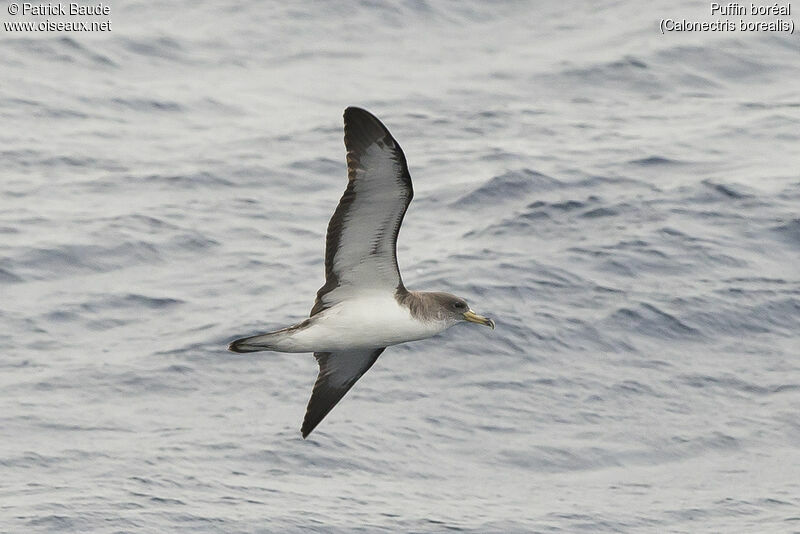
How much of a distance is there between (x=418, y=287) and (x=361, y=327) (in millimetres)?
6695

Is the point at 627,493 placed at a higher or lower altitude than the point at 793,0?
lower

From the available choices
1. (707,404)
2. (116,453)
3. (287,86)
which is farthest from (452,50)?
(116,453)

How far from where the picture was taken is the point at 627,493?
15727 mm

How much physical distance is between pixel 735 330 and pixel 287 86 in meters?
10.9

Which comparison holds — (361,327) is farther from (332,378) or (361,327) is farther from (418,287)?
(418,287)

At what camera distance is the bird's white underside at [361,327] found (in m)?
11.3

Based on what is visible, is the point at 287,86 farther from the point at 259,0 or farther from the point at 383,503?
the point at 383,503

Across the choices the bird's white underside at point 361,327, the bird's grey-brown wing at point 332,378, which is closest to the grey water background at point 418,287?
the bird's grey-brown wing at point 332,378

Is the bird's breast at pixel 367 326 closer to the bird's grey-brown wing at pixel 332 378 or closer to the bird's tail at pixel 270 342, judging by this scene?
the bird's tail at pixel 270 342

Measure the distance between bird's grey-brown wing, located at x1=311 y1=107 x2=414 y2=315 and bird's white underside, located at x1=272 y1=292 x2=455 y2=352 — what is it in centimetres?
13

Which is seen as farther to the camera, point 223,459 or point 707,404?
point 707,404

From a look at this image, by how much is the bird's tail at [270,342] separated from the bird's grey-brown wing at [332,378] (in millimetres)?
1092

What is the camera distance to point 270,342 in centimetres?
1114

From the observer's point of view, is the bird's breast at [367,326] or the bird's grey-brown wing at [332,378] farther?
the bird's grey-brown wing at [332,378]
